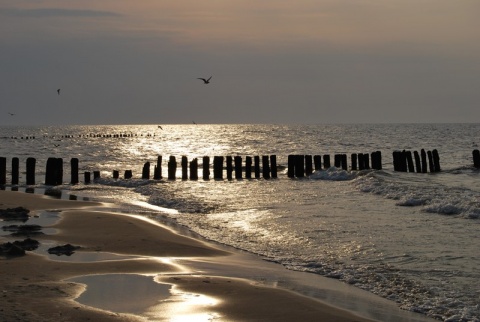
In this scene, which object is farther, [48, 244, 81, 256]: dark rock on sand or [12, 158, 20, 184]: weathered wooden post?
[12, 158, 20, 184]: weathered wooden post

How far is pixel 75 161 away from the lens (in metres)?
28.4

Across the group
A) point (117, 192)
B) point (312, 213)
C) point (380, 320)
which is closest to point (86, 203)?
point (117, 192)

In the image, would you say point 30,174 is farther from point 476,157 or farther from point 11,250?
point 476,157

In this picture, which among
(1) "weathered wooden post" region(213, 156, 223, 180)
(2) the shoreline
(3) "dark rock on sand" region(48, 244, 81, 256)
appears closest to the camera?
(2) the shoreline

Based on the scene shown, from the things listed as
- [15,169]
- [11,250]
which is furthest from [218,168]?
[11,250]

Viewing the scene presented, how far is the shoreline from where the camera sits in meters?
7.66

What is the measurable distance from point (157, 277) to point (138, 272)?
45 centimetres

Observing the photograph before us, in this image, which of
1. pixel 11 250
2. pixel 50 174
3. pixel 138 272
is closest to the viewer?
pixel 138 272

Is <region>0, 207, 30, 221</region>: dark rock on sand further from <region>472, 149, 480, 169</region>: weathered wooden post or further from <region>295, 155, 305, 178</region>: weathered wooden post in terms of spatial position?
<region>472, 149, 480, 169</region>: weathered wooden post

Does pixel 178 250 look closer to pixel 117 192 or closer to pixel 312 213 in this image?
pixel 312 213

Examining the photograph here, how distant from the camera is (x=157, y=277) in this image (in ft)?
31.7

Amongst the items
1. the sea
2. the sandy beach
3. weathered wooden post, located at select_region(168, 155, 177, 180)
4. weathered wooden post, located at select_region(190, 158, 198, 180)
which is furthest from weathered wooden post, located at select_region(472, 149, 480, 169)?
the sandy beach

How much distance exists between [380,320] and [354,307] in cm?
62

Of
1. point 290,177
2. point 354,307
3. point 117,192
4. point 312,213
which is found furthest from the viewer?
point 290,177
